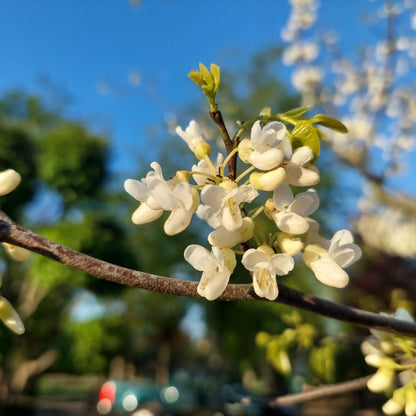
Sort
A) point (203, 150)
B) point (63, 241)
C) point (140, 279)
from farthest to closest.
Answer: point (63, 241) < point (203, 150) < point (140, 279)

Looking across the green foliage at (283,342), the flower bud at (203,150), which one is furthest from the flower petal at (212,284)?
the green foliage at (283,342)

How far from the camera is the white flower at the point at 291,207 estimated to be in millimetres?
688

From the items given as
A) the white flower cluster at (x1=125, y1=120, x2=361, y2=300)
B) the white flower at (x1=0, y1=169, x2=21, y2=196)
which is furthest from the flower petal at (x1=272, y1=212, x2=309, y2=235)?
the white flower at (x1=0, y1=169, x2=21, y2=196)

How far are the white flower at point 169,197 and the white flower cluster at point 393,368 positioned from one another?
1.90 feet

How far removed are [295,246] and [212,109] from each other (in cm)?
26

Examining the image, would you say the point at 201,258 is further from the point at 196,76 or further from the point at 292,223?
the point at 196,76

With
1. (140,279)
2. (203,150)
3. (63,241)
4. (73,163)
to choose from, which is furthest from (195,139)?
(73,163)

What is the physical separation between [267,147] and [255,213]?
0.40ft

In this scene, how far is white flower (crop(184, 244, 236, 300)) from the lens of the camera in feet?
2.05

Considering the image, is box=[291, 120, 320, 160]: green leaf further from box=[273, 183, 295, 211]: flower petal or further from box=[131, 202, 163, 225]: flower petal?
box=[131, 202, 163, 225]: flower petal

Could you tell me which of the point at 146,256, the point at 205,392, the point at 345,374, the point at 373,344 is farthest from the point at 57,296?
the point at 373,344

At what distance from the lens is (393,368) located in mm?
992

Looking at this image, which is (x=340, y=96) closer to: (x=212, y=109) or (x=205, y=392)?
(x=205, y=392)

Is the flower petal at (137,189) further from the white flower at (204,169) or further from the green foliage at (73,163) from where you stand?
the green foliage at (73,163)
